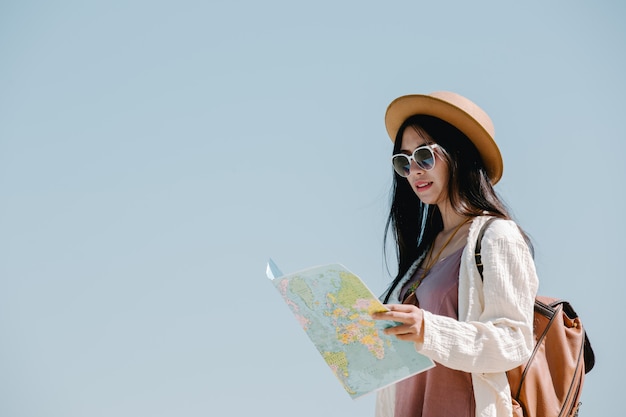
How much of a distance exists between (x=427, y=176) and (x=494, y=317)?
2.67 ft

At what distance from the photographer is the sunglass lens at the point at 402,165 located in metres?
3.38

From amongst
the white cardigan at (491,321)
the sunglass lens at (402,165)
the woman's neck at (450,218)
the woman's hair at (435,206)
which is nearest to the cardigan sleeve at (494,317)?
the white cardigan at (491,321)

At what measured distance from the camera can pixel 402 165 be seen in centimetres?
341

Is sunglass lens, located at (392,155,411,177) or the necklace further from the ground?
sunglass lens, located at (392,155,411,177)

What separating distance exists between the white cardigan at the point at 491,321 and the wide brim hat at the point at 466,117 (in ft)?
1.39

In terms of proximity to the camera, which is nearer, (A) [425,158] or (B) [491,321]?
(B) [491,321]

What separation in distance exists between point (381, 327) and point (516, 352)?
48 centimetres

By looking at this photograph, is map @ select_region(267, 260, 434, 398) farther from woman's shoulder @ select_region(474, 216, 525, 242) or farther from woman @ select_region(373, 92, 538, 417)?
woman's shoulder @ select_region(474, 216, 525, 242)

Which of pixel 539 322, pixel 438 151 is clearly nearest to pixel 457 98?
pixel 438 151

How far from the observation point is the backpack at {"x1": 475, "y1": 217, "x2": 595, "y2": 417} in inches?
110

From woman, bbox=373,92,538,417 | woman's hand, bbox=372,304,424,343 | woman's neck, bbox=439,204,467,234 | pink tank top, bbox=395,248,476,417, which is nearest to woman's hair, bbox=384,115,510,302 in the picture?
woman, bbox=373,92,538,417

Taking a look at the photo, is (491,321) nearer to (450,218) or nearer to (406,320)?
(406,320)

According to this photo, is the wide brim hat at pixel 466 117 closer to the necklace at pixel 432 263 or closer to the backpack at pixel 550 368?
the necklace at pixel 432 263

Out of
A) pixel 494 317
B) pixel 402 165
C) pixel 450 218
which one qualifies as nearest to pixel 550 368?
pixel 494 317
